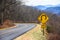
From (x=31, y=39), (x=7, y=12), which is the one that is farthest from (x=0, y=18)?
(x=31, y=39)

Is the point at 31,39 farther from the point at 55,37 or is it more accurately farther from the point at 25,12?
the point at 25,12

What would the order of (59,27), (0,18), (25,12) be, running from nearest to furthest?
1. (59,27)
2. (0,18)
3. (25,12)

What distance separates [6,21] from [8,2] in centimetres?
652

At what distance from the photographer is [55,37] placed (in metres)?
18.4

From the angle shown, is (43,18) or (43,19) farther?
(43,18)

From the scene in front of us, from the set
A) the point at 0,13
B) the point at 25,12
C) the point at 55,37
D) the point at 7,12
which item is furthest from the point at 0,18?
the point at 25,12

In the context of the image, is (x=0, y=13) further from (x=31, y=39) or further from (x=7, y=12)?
(x=31, y=39)

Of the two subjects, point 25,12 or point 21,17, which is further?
point 25,12

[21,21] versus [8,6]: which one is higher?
[8,6]

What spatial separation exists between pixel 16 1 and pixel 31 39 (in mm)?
38558

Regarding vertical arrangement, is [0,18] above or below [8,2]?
below

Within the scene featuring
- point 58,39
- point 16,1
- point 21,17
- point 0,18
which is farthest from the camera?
point 21,17

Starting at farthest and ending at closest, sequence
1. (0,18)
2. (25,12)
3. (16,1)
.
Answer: (25,12) → (16,1) → (0,18)

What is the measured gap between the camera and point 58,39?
1798cm
